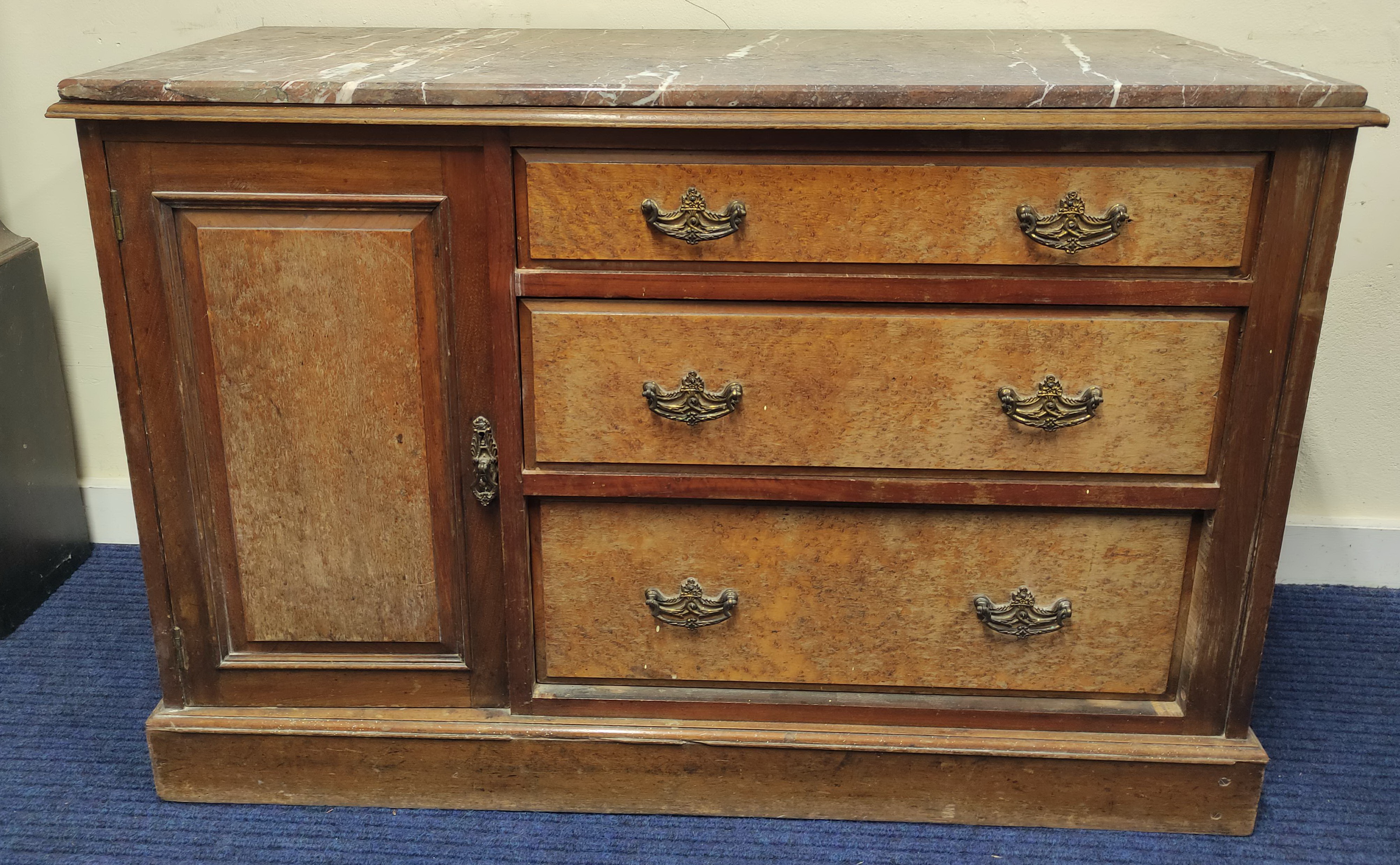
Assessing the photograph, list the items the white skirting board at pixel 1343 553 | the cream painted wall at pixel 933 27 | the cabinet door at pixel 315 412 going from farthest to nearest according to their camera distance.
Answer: the white skirting board at pixel 1343 553 < the cream painted wall at pixel 933 27 < the cabinet door at pixel 315 412

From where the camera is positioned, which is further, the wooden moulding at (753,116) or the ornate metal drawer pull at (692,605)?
the ornate metal drawer pull at (692,605)

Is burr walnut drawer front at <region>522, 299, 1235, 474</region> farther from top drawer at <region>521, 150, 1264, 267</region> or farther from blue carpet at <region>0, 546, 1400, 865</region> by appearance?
blue carpet at <region>0, 546, 1400, 865</region>

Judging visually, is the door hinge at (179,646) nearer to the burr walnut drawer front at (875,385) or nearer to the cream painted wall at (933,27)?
the burr walnut drawer front at (875,385)

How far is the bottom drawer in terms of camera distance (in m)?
1.43

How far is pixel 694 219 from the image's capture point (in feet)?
4.23

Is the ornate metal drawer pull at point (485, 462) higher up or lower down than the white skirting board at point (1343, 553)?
higher up

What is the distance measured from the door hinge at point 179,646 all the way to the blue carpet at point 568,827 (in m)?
0.21

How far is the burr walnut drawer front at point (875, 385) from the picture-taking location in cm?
133

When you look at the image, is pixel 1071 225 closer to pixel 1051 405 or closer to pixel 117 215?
pixel 1051 405

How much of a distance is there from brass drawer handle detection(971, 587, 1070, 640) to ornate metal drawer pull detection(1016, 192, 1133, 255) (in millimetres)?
433

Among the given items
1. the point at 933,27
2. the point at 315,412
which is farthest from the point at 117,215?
the point at 933,27

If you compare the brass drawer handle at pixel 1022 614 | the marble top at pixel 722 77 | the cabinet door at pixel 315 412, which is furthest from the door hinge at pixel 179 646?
the brass drawer handle at pixel 1022 614

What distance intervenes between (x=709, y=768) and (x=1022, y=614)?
453mm

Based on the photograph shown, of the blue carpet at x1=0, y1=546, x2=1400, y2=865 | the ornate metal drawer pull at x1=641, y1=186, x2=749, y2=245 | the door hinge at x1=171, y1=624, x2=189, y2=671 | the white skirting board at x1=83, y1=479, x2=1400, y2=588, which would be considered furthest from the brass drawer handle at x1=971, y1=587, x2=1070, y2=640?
the door hinge at x1=171, y1=624, x2=189, y2=671
